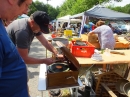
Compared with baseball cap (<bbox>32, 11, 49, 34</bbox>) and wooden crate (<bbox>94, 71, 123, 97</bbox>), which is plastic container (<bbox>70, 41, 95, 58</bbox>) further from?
baseball cap (<bbox>32, 11, 49, 34</bbox>)

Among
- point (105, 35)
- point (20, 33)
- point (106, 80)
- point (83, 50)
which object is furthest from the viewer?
point (105, 35)

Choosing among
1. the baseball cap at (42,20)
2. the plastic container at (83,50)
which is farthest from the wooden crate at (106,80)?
the baseball cap at (42,20)

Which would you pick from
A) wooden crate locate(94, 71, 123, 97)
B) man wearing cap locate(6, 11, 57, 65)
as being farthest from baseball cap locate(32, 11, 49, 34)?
wooden crate locate(94, 71, 123, 97)

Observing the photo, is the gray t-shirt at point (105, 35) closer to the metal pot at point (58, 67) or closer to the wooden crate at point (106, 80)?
the wooden crate at point (106, 80)

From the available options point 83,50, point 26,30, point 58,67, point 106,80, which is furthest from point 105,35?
point 26,30

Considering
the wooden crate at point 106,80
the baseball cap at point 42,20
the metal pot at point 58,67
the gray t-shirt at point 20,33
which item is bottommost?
the wooden crate at point 106,80

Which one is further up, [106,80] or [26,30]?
[26,30]

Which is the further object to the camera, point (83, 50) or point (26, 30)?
point (83, 50)

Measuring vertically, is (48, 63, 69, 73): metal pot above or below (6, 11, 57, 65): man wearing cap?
below

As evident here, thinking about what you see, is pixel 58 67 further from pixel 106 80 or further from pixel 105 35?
pixel 105 35

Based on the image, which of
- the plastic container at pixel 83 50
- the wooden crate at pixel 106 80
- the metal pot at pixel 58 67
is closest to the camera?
the metal pot at pixel 58 67

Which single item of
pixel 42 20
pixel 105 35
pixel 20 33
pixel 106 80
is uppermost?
pixel 42 20

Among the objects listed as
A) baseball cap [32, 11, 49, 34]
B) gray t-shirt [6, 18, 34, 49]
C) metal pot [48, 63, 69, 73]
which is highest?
baseball cap [32, 11, 49, 34]

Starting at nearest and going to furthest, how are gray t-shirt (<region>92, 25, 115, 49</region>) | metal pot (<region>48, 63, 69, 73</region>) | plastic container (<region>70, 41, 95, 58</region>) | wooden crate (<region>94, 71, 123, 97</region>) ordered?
metal pot (<region>48, 63, 69, 73</region>)
plastic container (<region>70, 41, 95, 58</region>)
wooden crate (<region>94, 71, 123, 97</region>)
gray t-shirt (<region>92, 25, 115, 49</region>)
